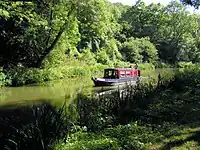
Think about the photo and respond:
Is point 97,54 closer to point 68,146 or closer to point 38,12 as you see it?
point 38,12

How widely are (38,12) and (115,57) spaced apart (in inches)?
1009

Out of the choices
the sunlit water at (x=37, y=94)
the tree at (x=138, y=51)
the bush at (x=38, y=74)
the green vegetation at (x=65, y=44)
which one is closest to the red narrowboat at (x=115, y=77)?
the sunlit water at (x=37, y=94)

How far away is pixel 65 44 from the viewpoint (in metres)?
39.2

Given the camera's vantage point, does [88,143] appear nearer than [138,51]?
Yes

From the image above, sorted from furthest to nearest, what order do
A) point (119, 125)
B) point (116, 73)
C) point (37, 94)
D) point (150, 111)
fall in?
point (116, 73), point (37, 94), point (150, 111), point (119, 125)

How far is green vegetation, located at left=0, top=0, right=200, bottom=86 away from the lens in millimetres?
32375

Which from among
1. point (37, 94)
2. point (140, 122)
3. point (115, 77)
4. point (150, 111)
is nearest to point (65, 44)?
point (115, 77)

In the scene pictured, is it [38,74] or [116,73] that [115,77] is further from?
[38,74]

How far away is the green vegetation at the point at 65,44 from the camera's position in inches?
1275

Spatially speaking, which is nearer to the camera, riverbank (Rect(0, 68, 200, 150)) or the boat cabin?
riverbank (Rect(0, 68, 200, 150))

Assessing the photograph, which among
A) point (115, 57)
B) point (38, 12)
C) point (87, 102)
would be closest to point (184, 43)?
point (115, 57)

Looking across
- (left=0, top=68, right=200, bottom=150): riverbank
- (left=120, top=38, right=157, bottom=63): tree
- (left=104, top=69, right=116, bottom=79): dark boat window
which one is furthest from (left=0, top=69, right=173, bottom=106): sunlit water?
(left=120, top=38, right=157, bottom=63): tree

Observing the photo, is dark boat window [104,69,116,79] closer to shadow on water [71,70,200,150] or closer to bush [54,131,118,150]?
shadow on water [71,70,200,150]

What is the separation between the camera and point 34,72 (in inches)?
1332
